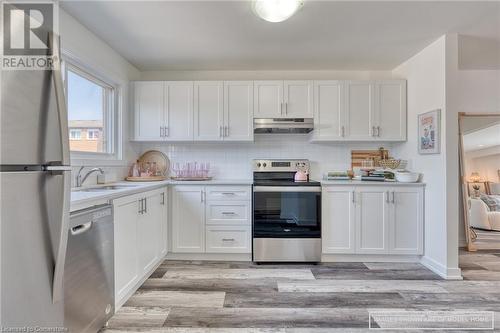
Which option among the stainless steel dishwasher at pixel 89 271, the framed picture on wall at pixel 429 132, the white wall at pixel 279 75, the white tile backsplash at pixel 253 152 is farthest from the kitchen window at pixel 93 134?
the framed picture on wall at pixel 429 132

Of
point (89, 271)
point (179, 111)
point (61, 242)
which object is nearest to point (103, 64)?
point (179, 111)

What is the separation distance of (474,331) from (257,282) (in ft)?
5.22

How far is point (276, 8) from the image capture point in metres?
1.94

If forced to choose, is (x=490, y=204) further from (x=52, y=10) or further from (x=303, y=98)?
(x=52, y=10)

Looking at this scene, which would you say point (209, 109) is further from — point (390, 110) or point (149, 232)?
point (390, 110)

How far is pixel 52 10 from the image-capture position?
195cm

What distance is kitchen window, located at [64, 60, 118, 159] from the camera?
2.48 meters

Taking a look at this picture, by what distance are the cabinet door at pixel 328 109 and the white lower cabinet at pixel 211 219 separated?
3.86 ft

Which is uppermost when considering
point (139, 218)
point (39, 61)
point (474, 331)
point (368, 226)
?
point (39, 61)

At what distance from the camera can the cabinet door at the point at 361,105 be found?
3303mm

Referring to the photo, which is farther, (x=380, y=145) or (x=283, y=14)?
(x=380, y=145)

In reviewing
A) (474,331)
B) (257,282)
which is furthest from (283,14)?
(474,331)

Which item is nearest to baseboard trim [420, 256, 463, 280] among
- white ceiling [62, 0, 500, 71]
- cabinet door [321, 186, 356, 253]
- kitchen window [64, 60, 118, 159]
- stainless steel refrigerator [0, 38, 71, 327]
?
cabinet door [321, 186, 356, 253]

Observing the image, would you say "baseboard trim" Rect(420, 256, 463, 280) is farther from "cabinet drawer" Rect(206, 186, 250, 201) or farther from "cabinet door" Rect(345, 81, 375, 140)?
"cabinet drawer" Rect(206, 186, 250, 201)
